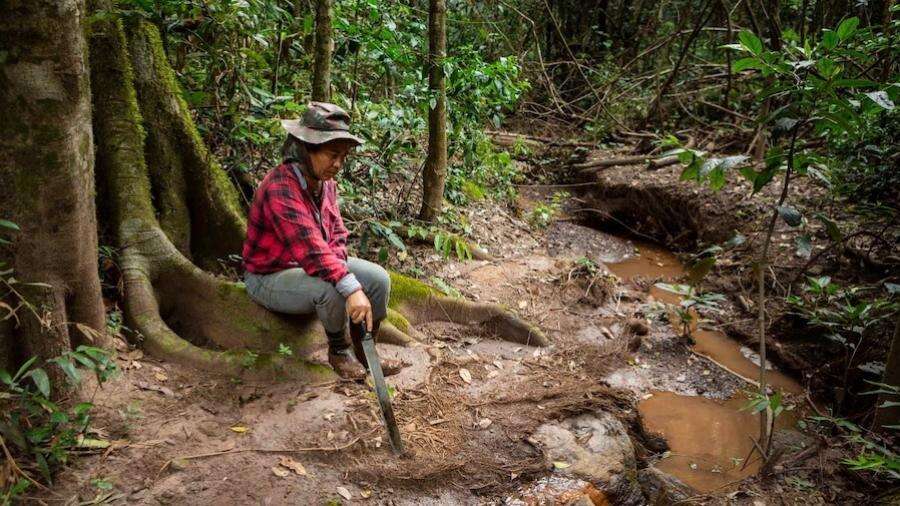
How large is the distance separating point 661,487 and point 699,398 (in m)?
1.56

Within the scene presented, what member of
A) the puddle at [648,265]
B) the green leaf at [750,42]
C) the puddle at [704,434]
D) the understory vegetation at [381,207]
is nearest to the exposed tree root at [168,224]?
the understory vegetation at [381,207]

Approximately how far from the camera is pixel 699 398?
507 centimetres

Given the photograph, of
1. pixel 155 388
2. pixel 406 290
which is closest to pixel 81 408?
pixel 155 388

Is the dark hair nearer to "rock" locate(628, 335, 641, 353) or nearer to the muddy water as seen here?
the muddy water

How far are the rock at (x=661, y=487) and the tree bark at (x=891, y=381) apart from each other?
4.12 ft

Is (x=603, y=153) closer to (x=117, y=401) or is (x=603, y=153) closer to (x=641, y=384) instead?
(x=641, y=384)

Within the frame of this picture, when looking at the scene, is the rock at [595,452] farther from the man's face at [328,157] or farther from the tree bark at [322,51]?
the tree bark at [322,51]

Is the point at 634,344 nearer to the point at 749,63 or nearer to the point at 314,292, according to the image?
the point at 749,63

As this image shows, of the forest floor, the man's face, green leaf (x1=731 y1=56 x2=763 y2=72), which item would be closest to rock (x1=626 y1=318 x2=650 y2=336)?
the forest floor

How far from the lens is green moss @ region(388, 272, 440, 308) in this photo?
507 centimetres

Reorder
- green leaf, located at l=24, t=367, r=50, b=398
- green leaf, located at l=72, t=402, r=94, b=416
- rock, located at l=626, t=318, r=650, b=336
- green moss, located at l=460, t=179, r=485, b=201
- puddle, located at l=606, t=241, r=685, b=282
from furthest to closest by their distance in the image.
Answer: puddle, located at l=606, t=241, r=685, b=282, green moss, located at l=460, t=179, r=485, b=201, rock, located at l=626, t=318, r=650, b=336, green leaf, located at l=72, t=402, r=94, b=416, green leaf, located at l=24, t=367, r=50, b=398

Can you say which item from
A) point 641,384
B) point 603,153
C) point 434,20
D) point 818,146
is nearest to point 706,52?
point 603,153

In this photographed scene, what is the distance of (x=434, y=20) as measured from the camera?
5832mm

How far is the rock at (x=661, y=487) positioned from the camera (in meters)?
3.67
